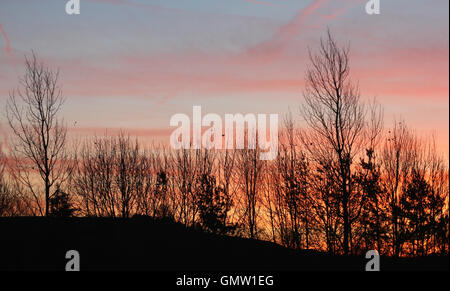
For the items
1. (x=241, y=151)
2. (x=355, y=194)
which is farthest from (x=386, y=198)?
(x=241, y=151)

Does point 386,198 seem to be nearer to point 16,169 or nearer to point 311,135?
point 311,135

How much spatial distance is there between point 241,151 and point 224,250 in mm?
17322

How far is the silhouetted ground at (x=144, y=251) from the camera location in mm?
19953

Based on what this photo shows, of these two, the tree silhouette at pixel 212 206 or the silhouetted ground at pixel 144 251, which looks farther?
the tree silhouette at pixel 212 206

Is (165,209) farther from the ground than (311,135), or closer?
closer

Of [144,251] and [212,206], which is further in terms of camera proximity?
[212,206]

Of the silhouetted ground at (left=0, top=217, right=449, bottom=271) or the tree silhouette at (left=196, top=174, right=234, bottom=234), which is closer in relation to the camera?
the silhouetted ground at (left=0, top=217, right=449, bottom=271)

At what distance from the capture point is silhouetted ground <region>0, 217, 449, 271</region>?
1995 centimetres

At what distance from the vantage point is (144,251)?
2191cm
